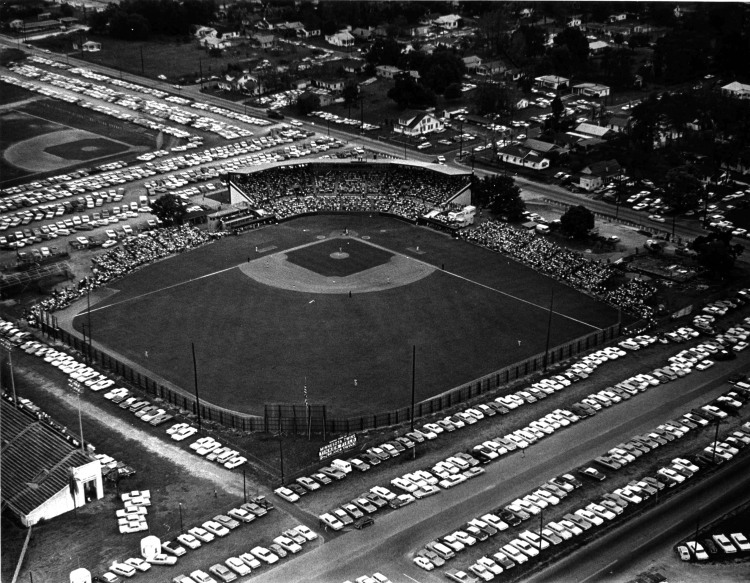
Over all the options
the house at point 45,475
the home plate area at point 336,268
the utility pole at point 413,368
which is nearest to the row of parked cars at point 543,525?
the utility pole at point 413,368

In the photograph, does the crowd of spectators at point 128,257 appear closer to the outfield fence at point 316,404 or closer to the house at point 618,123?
the outfield fence at point 316,404

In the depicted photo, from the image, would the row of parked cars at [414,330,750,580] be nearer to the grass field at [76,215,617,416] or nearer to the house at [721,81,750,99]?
the grass field at [76,215,617,416]

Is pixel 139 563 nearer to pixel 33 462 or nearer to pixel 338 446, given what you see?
pixel 33 462

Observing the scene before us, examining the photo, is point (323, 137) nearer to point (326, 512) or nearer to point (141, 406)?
Result: point (141, 406)

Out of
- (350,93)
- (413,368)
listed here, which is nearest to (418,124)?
(350,93)

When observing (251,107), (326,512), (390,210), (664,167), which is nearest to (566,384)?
(326,512)
